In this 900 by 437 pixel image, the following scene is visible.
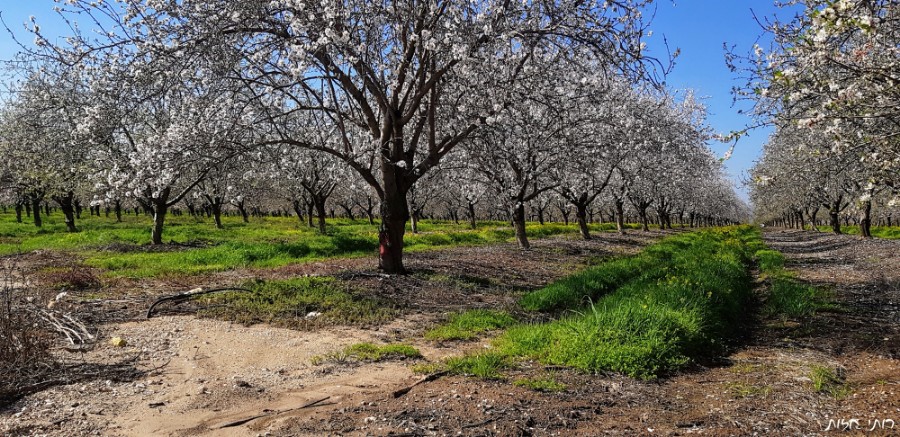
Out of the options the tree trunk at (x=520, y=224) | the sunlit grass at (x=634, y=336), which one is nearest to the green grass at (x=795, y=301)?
the sunlit grass at (x=634, y=336)

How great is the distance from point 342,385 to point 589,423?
9.14 feet

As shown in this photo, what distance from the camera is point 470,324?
29.5ft

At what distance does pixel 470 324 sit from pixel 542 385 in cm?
330

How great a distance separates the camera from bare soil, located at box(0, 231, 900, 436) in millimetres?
4770

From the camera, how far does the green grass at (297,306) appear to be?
30.0ft

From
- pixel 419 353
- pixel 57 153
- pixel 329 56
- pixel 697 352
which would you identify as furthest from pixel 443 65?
pixel 57 153

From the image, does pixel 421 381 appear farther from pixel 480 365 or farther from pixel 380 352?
pixel 380 352

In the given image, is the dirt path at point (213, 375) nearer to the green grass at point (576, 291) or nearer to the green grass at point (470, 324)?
the green grass at point (470, 324)

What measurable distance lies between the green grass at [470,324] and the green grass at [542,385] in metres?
2.48

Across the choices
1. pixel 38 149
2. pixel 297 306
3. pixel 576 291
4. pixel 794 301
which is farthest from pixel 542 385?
pixel 38 149

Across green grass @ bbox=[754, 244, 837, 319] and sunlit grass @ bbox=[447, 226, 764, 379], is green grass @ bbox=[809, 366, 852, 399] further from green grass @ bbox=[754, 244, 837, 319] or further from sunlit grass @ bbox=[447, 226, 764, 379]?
green grass @ bbox=[754, 244, 837, 319]

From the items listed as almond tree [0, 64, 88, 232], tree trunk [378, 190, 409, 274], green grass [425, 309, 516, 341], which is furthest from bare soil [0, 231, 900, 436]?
almond tree [0, 64, 88, 232]

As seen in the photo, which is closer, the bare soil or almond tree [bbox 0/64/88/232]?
the bare soil

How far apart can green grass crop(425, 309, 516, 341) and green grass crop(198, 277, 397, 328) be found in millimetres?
1264
